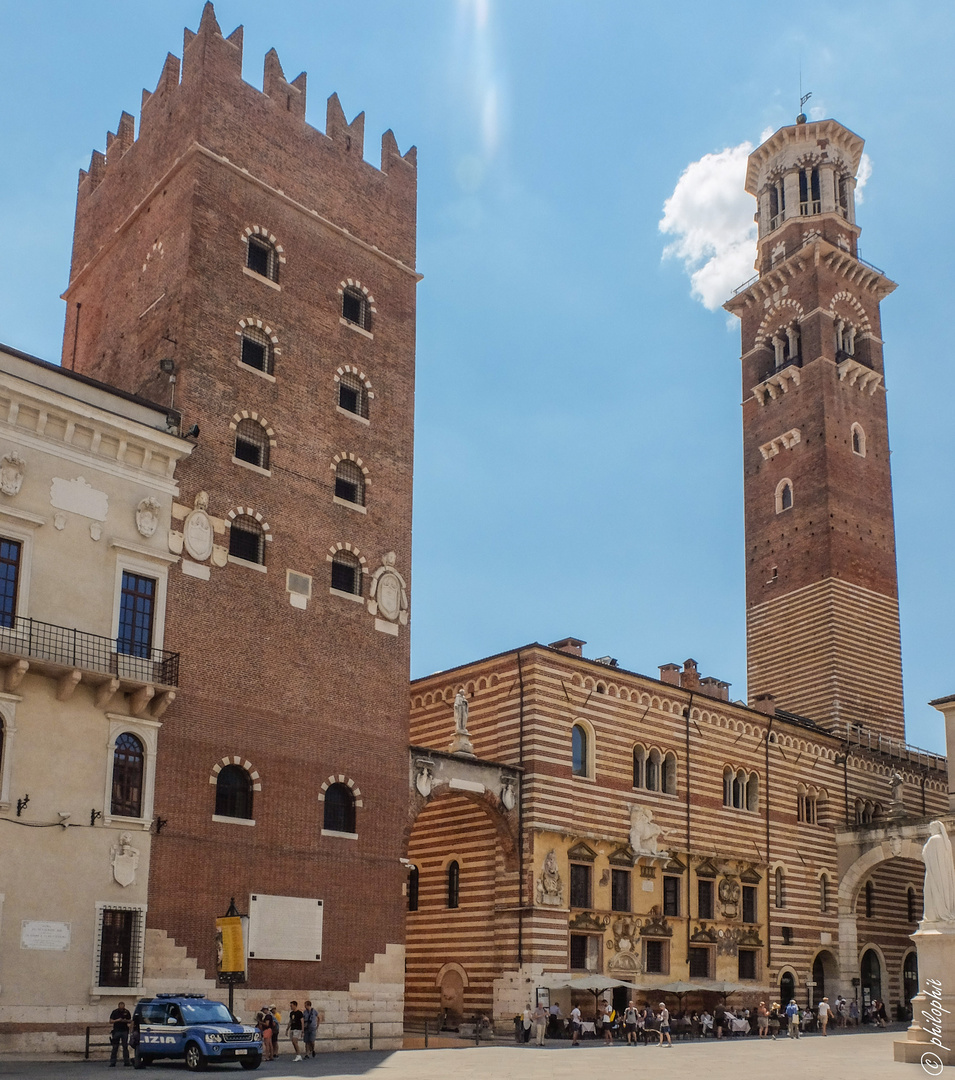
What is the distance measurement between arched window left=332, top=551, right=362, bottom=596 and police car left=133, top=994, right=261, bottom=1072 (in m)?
13.2

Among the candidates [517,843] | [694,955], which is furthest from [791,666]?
[517,843]

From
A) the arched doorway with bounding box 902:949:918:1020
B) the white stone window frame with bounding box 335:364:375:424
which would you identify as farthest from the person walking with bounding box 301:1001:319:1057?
the arched doorway with bounding box 902:949:918:1020

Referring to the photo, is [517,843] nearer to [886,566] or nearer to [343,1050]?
[343,1050]

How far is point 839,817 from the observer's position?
170ft

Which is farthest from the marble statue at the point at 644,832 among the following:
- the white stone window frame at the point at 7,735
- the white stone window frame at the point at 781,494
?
the white stone window frame at the point at 781,494

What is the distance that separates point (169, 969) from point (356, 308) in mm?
20385

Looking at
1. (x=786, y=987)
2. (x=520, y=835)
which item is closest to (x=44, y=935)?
(x=520, y=835)

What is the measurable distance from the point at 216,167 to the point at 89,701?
16.1 m

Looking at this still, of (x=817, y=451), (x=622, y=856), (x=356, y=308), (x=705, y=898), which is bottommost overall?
(x=705, y=898)

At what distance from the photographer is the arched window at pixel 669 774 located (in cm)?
4444

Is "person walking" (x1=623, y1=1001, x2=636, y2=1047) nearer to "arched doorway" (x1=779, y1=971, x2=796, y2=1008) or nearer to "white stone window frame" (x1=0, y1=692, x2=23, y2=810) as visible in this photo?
"arched doorway" (x1=779, y1=971, x2=796, y2=1008)

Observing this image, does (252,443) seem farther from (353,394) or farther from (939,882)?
(939,882)

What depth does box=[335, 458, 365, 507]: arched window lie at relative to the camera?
3612 cm

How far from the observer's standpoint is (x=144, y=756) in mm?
28906
